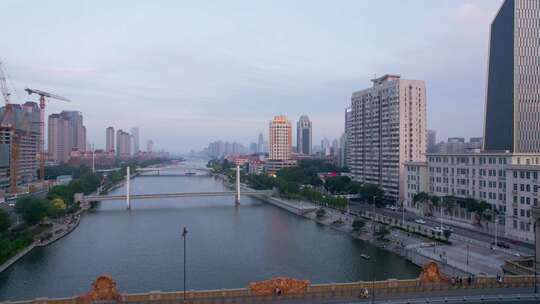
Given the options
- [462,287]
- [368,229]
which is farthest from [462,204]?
[462,287]

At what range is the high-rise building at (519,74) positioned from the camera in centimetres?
2116

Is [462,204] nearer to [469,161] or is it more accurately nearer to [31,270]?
[469,161]

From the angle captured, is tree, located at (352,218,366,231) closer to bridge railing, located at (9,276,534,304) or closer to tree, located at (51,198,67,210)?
bridge railing, located at (9,276,534,304)

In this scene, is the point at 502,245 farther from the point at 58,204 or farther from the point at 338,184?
the point at 58,204

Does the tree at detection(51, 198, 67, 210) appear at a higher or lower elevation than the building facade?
lower

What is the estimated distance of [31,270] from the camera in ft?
48.5

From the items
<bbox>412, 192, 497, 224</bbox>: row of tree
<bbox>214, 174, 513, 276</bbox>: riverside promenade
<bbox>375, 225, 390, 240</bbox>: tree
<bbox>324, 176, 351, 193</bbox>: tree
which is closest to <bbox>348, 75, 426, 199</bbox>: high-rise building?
<bbox>324, 176, 351, 193</bbox>: tree

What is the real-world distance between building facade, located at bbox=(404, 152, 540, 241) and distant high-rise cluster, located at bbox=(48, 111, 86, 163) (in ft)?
221

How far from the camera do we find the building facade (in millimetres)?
16844

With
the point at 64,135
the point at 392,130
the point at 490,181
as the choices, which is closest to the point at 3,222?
the point at 490,181

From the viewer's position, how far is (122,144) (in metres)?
143

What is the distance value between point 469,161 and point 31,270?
61.4 feet

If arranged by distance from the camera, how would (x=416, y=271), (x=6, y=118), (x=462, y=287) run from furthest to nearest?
(x=6, y=118) < (x=416, y=271) < (x=462, y=287)

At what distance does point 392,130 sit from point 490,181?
10898 mm
